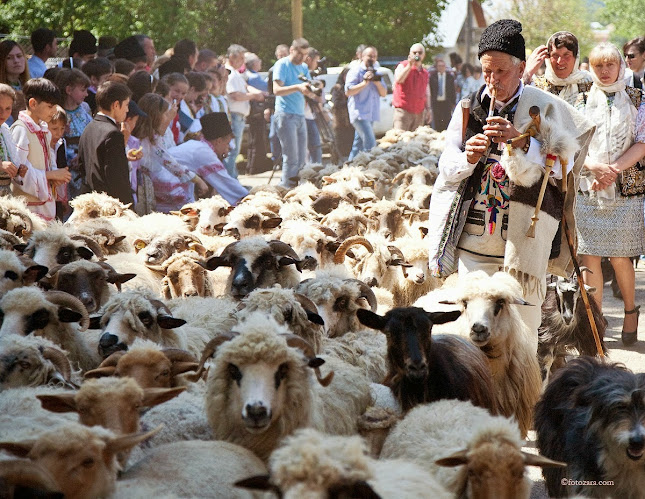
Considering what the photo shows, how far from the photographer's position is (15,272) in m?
6.28

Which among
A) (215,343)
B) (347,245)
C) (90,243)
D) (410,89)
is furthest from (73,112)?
(410,89)

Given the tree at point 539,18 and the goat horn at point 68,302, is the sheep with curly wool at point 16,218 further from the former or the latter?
the tree at point 539,18

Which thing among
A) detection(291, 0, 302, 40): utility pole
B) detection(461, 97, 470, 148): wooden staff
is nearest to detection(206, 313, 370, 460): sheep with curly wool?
detection(461, 97, 470, 148): wooden staff

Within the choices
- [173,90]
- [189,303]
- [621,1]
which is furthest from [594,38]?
[189,303]

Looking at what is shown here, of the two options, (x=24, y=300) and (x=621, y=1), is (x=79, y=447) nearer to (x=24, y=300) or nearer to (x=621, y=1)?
(x=24, y=300)

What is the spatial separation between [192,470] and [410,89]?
1713cm

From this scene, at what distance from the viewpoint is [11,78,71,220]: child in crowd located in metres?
8.39

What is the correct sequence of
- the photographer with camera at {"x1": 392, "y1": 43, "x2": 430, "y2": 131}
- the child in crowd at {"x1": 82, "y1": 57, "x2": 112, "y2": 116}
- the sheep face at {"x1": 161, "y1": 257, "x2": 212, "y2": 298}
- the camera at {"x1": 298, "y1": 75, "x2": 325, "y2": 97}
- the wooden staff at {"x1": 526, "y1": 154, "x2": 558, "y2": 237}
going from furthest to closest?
the photographer with camera at {"x1": 392, "y1": 43, "x2": 430, "y2": 131} → the camera at {"x1": 298, "y1": 75, "x2": 325, "y2": 97} → the child in crowd at {"x1": 82, "y1": 57, "x2": 112, "y2": 116} → the sheep face at {"x1": 161, "y1": 257, "x2": 212, "y2": 298} → the wooden staff at {"x1": 526, "y1": 154, "x2": 558, "y2": 237}

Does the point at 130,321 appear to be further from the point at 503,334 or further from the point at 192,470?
the point at 503,334

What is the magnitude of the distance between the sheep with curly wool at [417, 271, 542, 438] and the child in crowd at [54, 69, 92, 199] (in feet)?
18.5

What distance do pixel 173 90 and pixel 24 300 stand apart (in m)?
7.67

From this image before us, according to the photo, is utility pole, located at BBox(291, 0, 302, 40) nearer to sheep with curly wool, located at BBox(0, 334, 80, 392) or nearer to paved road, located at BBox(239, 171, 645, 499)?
paved road, located at BBox(239, 171, 645, 499)

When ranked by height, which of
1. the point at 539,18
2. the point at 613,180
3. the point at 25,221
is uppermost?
the point at 539,18

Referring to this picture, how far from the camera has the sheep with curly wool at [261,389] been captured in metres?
3.96
